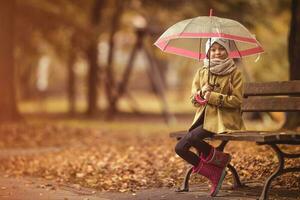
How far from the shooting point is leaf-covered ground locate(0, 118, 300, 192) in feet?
30.1

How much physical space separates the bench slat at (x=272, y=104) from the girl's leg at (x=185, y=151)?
1.29 m

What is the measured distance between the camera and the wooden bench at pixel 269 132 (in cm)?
711

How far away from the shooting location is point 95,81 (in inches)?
1086

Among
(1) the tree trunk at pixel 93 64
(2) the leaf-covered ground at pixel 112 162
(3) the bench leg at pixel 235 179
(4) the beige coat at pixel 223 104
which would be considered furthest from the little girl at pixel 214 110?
(1) the tree trunk at pixel 93 64

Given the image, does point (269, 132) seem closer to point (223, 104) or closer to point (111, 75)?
point (223, 104)

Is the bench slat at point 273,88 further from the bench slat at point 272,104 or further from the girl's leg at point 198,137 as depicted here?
the girl's leg at point 198,137

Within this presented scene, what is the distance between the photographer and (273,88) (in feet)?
28.7

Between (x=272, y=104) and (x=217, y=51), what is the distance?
3.85 ft

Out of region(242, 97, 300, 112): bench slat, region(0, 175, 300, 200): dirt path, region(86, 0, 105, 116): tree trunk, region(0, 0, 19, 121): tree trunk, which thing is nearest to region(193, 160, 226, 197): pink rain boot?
region(0, 175, 300, 200): dirt path

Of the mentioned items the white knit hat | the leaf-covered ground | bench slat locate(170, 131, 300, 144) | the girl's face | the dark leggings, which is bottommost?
the leaf-covered ground

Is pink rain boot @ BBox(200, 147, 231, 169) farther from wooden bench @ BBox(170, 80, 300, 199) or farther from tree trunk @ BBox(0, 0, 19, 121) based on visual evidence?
tree trunk @ BBox(0, 0, 19, 121)

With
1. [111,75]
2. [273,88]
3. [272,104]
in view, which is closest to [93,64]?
[111,75]

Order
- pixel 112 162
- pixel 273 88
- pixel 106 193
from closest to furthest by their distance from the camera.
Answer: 1. pixel 106 193
2. pixel 273 88
3. pixel 112 162

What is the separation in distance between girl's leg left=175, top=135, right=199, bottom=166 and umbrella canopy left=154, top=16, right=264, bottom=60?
1.18 m
